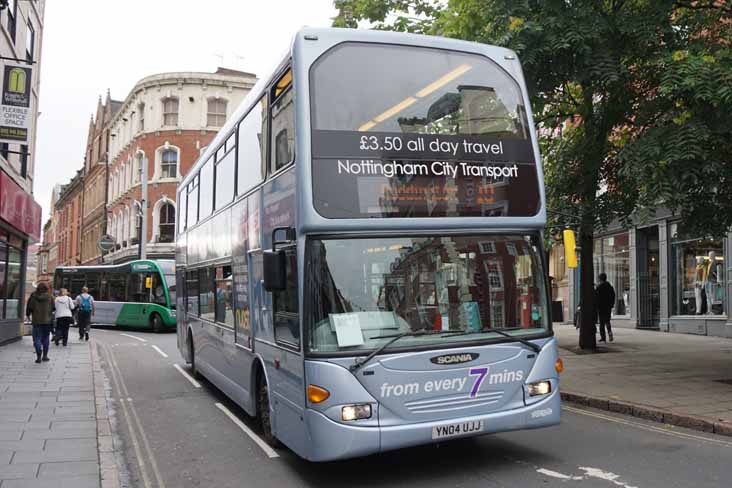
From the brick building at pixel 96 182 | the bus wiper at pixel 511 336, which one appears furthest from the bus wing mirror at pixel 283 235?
the brick building at pixel 96 182

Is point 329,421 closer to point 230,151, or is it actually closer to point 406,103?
point 406,103

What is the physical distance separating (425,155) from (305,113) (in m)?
1.14

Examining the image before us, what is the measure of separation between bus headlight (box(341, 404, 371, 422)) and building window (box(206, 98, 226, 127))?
41.9 m

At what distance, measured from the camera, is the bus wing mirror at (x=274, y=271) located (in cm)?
599

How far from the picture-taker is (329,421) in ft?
18.6

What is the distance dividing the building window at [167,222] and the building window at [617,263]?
28.1m

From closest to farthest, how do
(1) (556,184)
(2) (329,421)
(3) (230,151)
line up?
(2) (329,421) → (3) (230,151) → (1) (556,184)

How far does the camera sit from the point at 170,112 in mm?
45688

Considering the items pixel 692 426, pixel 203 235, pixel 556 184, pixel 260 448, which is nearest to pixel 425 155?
pixel 260 448

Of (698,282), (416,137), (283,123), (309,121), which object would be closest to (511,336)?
(416,137)

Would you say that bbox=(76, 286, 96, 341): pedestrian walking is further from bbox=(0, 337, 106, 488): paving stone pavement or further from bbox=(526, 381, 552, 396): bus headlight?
bbox=(526, 381, 552, 396): bus headlight

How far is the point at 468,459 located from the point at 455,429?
40.0 inches

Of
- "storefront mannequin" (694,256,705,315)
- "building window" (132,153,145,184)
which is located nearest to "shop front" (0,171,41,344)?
"storefront mannequin" (694,256,705,315)

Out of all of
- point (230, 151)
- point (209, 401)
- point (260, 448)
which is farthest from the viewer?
point (209, 401)
